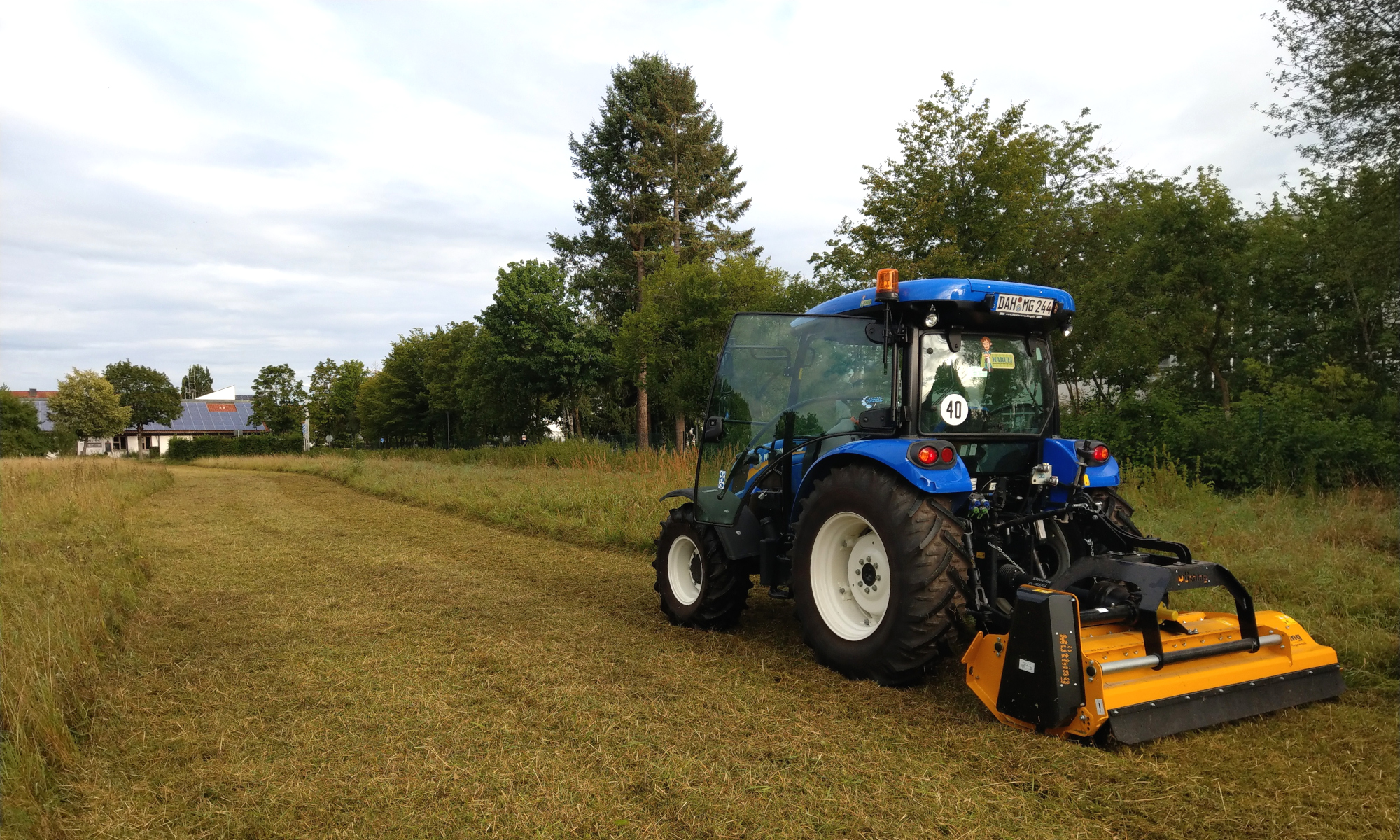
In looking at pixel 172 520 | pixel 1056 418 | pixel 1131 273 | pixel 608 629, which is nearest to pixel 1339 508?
pixel 1056 418

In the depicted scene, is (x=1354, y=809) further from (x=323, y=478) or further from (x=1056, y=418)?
(x=323, y=478)

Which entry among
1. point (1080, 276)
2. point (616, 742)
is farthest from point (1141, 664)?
point (1080, 276)

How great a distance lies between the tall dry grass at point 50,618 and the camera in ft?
10.0

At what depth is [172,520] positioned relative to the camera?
12.0 meters

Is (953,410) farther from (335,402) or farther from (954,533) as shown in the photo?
(335,402)

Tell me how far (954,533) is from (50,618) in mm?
5314

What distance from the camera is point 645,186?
3216 centimetres

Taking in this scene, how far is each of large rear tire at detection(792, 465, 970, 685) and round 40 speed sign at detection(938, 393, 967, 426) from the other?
525mm

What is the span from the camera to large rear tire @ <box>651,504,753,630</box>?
5.03 metres

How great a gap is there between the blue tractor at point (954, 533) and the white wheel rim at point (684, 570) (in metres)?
0.01

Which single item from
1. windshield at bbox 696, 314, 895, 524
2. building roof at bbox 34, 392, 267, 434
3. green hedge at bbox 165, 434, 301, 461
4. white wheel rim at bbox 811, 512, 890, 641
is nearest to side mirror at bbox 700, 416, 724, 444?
windshield at bbox 696, 314, 895, 524

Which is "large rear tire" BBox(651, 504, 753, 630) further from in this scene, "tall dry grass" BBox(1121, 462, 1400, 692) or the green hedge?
the green hedge

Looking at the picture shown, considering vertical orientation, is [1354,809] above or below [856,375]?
below

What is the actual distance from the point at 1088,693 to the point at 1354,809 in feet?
2.80
